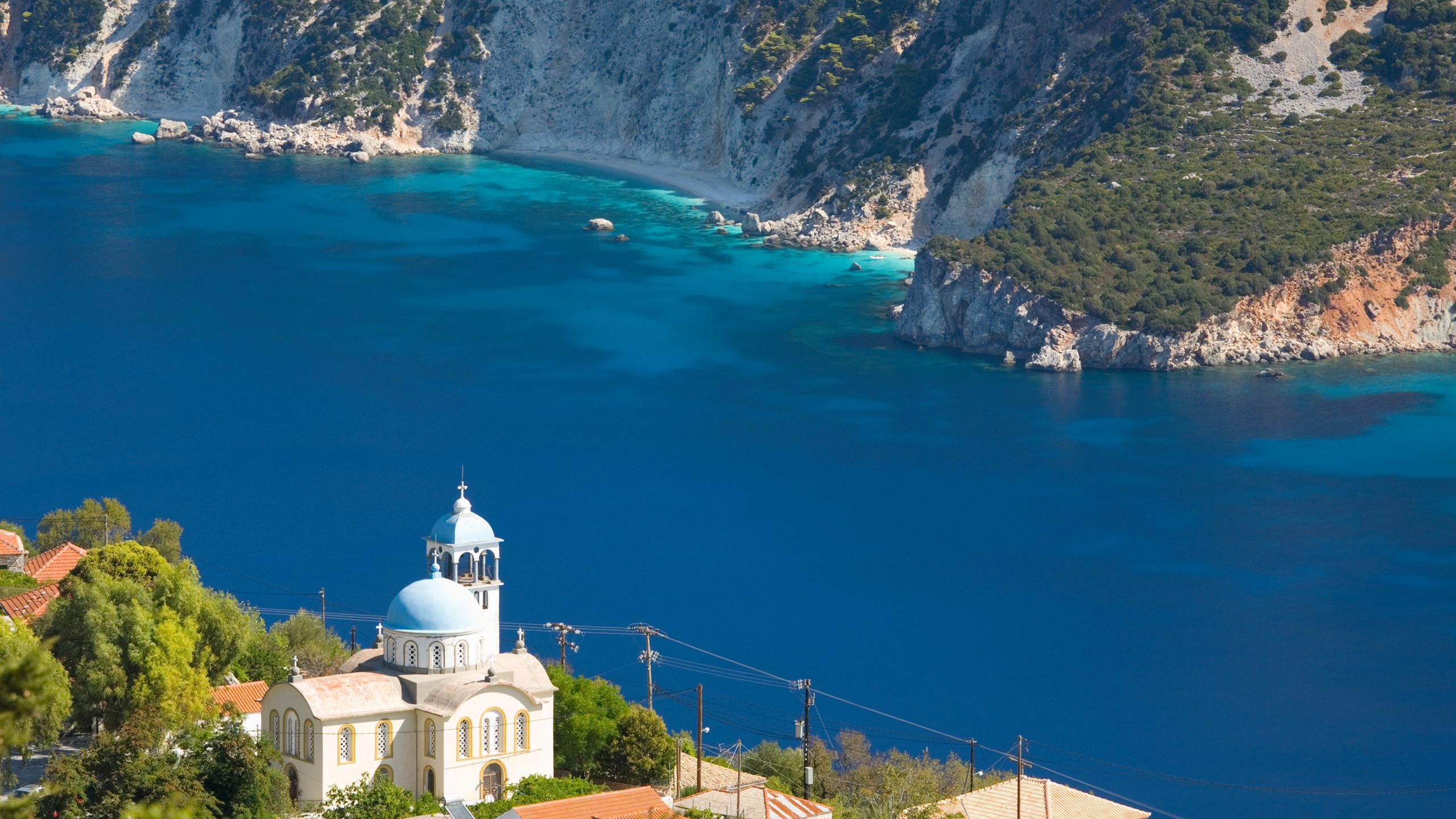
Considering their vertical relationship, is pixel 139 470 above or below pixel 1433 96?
below

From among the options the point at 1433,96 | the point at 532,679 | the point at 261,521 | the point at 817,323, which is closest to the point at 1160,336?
the point at 817,323

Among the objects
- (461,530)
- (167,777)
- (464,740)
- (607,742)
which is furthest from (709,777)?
(167,777)

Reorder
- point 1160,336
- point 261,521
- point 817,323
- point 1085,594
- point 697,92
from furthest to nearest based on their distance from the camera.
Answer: point 697,92 → point 817,323 → point 1160,336 → point 261,521 → point 1085,594

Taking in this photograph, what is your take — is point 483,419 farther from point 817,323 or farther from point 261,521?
point 817,323

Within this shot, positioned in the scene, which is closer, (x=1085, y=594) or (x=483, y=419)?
(x=1085, y=594)

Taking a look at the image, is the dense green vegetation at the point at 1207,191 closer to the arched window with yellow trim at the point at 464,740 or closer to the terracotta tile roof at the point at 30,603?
the terracotta tile roof at the point at 30,603

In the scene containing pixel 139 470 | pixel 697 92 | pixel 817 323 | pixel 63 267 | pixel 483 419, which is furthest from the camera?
pixel 697 92
